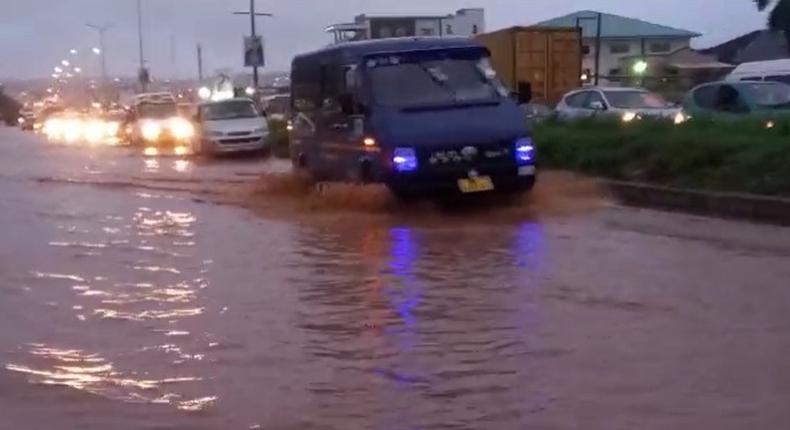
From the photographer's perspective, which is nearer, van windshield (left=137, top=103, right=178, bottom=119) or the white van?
the white van

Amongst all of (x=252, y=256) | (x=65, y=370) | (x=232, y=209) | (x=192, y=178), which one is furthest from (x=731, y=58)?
(x=65, y=370)

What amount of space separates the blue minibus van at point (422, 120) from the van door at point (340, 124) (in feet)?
0.04

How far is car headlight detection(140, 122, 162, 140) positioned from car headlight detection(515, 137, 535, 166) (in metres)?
24.0

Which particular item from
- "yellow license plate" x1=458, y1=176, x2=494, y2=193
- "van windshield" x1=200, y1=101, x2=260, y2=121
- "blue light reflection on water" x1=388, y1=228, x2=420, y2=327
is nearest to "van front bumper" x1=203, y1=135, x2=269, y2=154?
"van windshield" x1=200, y1=101, x2=260, y2=121

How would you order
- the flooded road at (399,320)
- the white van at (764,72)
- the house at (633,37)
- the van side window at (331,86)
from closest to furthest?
the flooded road at (399,320), the van side window at (331,86), the white van at (764,72), the house at (633,37)

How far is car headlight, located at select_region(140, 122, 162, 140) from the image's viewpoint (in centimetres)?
3944

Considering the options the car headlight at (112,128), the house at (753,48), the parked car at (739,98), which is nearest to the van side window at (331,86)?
the parked car at (739,98)

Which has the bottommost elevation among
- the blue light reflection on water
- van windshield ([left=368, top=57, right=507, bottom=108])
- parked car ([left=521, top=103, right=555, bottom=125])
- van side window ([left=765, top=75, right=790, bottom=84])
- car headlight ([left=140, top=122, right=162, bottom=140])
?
car headlight ([left=140, top=122, right=162, bottom=140])

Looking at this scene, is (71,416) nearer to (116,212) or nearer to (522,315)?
(522,315)

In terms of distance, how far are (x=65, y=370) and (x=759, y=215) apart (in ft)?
28.7

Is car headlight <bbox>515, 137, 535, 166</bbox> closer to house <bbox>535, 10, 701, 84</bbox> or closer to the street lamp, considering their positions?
the street lamp

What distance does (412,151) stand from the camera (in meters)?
16.4

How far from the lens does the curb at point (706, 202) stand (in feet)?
50.0

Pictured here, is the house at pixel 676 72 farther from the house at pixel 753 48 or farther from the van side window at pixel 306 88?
the van side window at pixel 306 88
